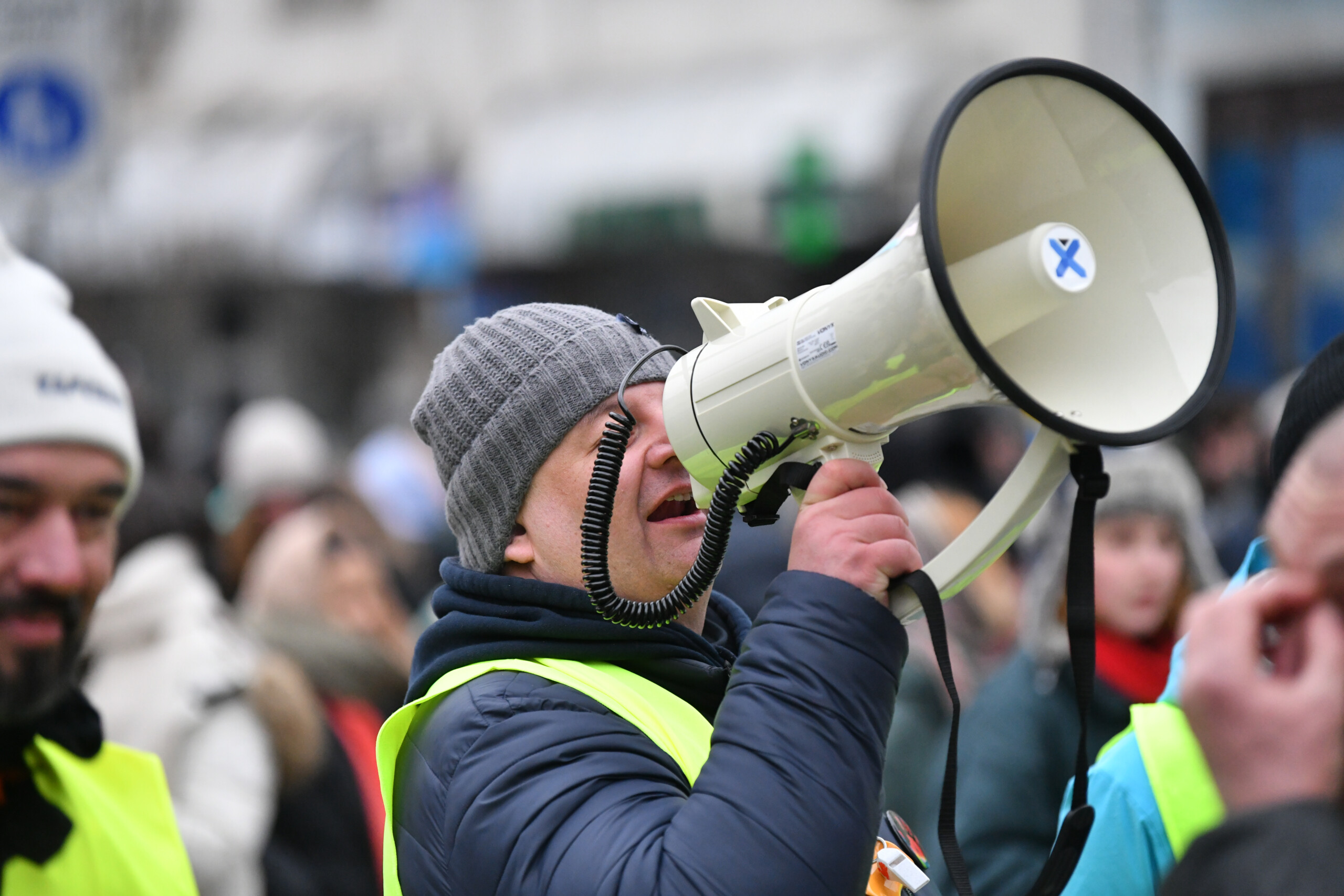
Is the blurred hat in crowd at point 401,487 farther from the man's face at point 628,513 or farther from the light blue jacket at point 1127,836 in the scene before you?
the light blue jacket at point 1127,836

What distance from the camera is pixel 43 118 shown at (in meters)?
5.21

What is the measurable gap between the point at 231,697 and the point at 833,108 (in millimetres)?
10146

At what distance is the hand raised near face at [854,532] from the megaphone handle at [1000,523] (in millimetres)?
27

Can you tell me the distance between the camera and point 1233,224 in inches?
472

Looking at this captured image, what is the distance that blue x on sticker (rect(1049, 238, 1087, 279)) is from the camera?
1513 mm

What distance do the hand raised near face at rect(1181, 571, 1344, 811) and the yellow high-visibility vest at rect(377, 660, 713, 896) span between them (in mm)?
720

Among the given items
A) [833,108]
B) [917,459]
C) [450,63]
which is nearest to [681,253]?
[833,108]

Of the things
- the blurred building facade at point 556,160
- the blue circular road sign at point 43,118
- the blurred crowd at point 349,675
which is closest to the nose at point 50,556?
the blurred crowd at point 349,675

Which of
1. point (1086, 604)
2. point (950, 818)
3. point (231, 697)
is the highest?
point (1086, 604)

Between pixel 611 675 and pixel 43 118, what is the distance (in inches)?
169

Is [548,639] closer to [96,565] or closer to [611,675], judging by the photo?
[611,675]

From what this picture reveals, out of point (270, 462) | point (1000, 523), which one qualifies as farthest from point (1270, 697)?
point (270, 462)

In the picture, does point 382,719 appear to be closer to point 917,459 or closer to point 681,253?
point 917,459

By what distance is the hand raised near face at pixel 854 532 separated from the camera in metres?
1.58
